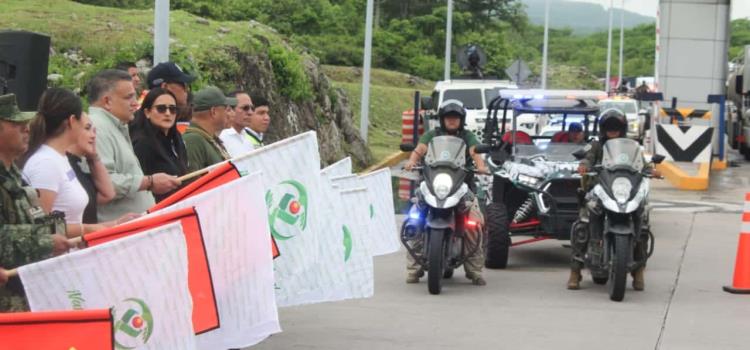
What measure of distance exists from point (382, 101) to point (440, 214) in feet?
113

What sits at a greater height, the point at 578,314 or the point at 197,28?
the point at 197,28

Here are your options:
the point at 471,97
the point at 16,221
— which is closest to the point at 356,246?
the point at 16,221

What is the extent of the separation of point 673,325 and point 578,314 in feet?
2.59

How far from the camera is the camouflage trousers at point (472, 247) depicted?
12.3 m

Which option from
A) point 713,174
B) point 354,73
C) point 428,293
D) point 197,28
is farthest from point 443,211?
point 354,73

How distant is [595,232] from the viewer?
1224 cm

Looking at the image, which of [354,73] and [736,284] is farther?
[354,73]

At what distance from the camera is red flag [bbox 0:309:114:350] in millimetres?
5195

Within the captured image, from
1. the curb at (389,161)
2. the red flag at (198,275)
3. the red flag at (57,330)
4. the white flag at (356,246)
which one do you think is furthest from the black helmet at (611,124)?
the curb at (389,161)

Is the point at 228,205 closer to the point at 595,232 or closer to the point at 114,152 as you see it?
the point at 114,152

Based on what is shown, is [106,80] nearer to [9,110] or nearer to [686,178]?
[9,110]

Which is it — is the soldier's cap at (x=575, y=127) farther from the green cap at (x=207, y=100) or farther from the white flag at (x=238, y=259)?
the white flag at (x=238, y=259)

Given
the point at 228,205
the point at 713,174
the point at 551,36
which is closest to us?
the point at 228,205

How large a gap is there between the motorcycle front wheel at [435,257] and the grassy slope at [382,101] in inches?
806
